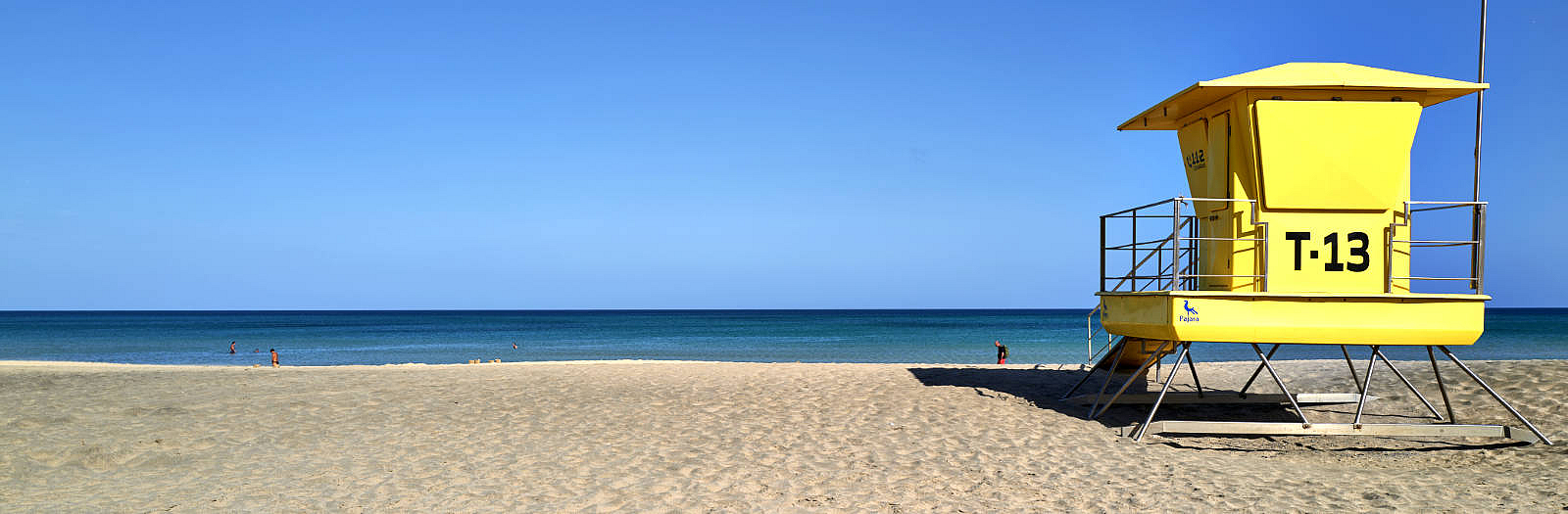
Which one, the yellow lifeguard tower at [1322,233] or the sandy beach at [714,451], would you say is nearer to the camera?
the sandy beach at [714,451]

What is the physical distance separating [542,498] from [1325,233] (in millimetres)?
8127

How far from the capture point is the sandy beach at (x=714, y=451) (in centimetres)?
723

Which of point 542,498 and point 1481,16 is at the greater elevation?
point 1481,16

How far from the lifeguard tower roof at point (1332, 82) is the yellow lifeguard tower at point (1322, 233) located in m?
0.02

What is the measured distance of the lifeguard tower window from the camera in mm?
9523

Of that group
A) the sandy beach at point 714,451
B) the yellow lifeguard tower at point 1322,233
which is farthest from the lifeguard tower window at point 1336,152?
the sandy beach at point 714,451

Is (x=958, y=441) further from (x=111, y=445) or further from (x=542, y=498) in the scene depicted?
(x=111, y=445)

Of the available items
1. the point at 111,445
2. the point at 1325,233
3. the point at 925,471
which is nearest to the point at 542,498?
the point at 925,471

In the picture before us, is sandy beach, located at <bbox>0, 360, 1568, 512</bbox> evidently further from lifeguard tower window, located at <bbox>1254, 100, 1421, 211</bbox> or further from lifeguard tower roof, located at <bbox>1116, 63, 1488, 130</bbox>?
lifeguard tower roof, located at <bbox>1116, 63, 1488, 130</bbox>

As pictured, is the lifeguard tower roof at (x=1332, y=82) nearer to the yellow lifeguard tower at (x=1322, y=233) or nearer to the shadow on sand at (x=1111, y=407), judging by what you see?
the yellow lifeguard tower at (x=1322, y=233)

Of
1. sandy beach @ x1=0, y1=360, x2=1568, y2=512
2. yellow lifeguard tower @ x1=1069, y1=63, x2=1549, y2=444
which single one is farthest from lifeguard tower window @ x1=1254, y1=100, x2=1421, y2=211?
sandy beach @ x1=0, y1=360, x2=1568, y2=512

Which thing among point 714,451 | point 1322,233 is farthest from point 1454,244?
point 714,451

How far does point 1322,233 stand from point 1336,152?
0.84m

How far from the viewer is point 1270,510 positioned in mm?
6820
